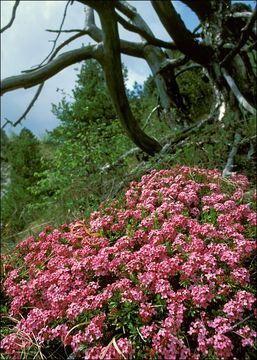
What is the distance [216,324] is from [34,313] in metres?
1.13

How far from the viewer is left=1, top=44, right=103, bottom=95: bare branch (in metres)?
6.18

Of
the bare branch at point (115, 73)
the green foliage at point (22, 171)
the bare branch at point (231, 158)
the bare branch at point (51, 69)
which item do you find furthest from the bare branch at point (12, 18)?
the green foliage at point (22, 171)

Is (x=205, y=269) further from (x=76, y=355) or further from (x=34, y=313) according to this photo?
(x=34, y=313)

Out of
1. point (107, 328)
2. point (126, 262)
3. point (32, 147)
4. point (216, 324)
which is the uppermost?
point (32, 147)

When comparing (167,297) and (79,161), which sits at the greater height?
(79,161)

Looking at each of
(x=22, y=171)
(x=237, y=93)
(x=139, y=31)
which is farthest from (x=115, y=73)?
(x=22, y=171)

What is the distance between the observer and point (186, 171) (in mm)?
3916

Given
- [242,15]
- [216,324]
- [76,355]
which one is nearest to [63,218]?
[76,355]

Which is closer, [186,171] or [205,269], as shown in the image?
[205,269]

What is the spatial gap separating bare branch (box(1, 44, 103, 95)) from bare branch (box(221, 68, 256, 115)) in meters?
2.67

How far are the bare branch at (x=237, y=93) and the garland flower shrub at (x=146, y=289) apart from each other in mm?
4182

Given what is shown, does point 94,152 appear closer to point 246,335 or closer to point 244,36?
point 244,36

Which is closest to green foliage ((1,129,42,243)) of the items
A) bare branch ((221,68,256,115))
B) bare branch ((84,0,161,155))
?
bare branch ((84,0,161,155))

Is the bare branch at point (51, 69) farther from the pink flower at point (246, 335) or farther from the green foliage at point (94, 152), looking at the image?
the pink flower at point (246, 335)
